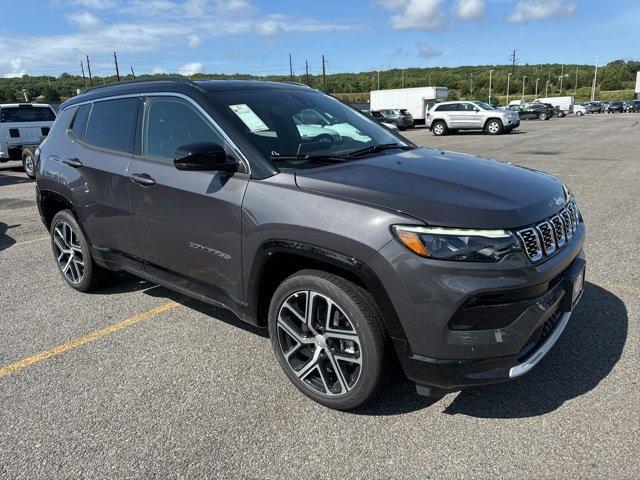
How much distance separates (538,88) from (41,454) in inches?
5576

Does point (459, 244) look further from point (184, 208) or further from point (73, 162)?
point (73, 162)

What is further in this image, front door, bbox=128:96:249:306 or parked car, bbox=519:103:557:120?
parked car, bbox=519:103:557:120

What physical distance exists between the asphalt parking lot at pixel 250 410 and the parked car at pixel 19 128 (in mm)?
11907

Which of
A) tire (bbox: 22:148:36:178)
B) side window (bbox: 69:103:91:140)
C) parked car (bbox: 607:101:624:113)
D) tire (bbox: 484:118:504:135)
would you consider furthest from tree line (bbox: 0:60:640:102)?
side window (bbox: 69:103:91:140)

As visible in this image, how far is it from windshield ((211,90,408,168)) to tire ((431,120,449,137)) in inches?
1021

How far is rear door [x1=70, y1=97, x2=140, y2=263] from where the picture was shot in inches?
152

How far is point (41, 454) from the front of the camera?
2.56 m

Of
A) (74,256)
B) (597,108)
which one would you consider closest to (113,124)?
(74,256)

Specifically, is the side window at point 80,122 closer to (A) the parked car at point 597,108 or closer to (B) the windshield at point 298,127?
(B) the windshield at point 298,127

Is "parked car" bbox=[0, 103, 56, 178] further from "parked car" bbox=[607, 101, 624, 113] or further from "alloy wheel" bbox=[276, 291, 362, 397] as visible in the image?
"parked car" bbox=[607, 101, 624, 113]

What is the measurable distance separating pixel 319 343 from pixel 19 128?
1464 centimetres

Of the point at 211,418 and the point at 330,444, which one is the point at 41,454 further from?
the point at 330,444

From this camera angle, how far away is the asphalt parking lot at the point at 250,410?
2.44 meters

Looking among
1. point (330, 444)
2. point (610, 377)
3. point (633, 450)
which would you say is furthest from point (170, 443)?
point (610, 377)
